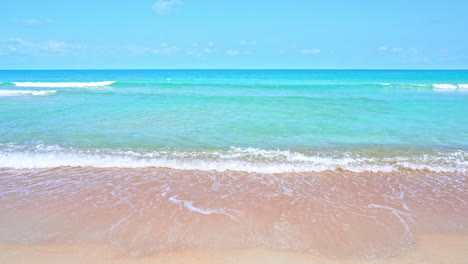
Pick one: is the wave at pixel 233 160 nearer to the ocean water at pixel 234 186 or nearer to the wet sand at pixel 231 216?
the ocean water at pixel 234 186

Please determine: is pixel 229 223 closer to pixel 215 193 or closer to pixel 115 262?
pixel 215 193

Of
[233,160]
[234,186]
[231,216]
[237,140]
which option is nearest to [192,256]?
[231,216]

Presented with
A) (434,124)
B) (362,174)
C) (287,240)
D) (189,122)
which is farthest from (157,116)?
(434,124)

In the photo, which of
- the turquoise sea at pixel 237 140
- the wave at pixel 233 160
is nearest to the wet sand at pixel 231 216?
the wave at pixel 233 160

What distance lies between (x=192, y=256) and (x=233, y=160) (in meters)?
3.73

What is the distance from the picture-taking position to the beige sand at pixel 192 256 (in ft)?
11.1

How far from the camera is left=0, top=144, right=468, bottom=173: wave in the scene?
6.62 metres

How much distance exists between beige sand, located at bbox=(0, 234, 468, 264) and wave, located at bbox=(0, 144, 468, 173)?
117 inches

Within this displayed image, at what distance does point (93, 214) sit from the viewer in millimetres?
4469

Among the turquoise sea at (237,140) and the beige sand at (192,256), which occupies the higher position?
the turquoise sea at (237,140)

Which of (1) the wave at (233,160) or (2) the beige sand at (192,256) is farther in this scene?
(1) the wave at (233,160)

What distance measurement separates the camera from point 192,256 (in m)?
3.47

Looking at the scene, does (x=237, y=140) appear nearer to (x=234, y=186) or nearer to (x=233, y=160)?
(x=233, y=160)

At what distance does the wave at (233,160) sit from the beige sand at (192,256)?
2978mm
